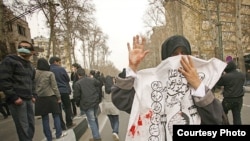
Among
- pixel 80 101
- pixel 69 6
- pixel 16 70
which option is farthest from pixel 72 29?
pixel 16 70

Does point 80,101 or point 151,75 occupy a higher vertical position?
point 151,75

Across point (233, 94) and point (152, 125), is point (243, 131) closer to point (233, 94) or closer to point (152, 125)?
point (152, 125)

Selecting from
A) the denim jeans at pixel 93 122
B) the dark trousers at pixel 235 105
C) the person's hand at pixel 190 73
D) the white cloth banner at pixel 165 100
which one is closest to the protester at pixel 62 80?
the denim jeans at pixel 93 122

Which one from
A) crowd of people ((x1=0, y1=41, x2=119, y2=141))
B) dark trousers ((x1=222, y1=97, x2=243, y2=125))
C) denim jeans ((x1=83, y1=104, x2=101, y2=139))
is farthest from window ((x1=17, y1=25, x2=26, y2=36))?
dark trousers ((x1=222, y1=97, x2=243, y2=125))

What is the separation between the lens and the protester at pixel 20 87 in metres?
5.00

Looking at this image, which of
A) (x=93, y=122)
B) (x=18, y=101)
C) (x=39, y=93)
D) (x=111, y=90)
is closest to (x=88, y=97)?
(x=93, y=122)

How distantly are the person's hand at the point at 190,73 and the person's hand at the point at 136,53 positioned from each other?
1.55 ft

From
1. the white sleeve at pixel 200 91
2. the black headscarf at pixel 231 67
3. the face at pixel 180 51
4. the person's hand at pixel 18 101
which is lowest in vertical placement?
the person's hand at pixel 18 101

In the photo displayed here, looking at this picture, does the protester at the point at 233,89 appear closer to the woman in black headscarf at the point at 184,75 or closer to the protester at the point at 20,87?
the protester at the point at 20,87

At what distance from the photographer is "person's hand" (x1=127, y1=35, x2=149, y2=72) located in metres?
2.70

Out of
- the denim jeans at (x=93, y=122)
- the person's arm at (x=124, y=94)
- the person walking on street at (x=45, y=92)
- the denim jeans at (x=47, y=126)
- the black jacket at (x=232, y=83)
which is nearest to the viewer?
the person's arm at (x=124, y=94)

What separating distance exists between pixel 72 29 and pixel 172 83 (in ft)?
105

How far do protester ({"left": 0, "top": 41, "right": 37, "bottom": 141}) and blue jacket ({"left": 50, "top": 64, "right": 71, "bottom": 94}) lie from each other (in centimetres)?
288

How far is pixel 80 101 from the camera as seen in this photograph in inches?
306
